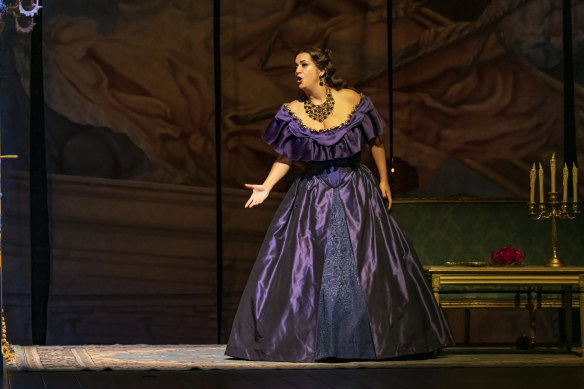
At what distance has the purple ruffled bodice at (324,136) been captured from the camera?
223 inches

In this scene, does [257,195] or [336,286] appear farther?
[257,195]

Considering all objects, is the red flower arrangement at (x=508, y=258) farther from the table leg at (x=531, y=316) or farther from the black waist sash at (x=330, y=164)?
the black waist sash at (x=330, y=164)

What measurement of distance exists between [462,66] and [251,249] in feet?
5.99

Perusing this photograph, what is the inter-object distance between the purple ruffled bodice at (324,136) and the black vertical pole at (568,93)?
68.6 inches

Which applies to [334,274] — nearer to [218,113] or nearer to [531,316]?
[531,316]

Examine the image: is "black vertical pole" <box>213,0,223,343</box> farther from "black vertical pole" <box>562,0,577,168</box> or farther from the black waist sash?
"black vertical pole" <box>562,0,577,168</box>

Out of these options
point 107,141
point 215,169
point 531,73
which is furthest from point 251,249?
point 531,73

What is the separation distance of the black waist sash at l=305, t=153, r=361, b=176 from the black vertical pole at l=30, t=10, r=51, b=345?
1907mm

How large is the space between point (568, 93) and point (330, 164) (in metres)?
2.10

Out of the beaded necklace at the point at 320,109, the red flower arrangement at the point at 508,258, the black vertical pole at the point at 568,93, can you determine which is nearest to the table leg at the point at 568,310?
the red flower arrangement at the point at 508,258

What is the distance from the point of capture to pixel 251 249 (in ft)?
22.7

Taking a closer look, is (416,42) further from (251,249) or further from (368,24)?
(251,249)

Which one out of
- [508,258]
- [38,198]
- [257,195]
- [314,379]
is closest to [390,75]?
[508,258]

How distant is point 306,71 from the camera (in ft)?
18.8
